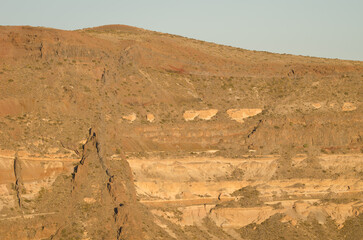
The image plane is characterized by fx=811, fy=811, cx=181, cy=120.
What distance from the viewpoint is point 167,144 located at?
51844mm

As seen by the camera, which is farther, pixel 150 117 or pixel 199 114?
pixel 199 114

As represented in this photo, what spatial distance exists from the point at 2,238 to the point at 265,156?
18.9 metres

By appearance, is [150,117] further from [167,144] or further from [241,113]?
[241,113]

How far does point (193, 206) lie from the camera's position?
4988cm

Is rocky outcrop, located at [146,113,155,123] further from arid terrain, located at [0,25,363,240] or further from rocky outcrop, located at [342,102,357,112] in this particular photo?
rocky outcrop, located at [342,102,357,112]

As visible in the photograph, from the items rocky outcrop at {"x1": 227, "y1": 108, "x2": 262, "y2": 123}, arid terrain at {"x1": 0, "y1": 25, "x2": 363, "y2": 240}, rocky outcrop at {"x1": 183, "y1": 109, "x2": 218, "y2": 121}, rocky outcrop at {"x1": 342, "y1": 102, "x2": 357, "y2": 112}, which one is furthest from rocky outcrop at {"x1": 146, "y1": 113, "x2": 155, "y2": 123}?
rocky outcrop at {"x1": 342, "y1": 102, "x2": 357, "y2": 112}

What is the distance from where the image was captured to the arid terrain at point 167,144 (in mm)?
45500

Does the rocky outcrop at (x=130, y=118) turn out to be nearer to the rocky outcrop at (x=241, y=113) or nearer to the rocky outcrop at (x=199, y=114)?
the rocky outcrop at (x=199, y=114)

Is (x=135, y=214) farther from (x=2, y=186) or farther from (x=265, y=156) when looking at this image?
(x=265, y=156)

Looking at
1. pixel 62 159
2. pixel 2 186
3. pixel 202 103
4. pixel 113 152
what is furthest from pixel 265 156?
pixel 2 186

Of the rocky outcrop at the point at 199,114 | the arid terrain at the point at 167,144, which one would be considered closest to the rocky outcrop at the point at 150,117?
the arid terrain at the point at 167,144

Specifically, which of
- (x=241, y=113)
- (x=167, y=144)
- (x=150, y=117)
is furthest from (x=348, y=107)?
(x=150, y=117)

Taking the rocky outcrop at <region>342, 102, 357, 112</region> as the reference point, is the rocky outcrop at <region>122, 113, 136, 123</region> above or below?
below

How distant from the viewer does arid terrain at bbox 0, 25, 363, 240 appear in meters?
45.5
